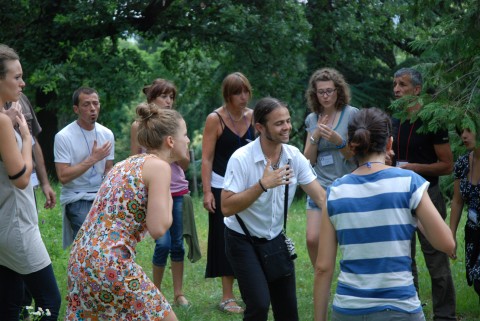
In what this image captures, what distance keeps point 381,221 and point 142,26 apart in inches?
483

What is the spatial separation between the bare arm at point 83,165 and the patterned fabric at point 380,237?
3374mm

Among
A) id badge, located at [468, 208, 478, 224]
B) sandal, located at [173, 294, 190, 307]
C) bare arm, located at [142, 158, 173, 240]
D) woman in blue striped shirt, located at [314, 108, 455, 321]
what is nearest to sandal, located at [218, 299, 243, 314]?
sandal, located at [173, 294, 190, 307]

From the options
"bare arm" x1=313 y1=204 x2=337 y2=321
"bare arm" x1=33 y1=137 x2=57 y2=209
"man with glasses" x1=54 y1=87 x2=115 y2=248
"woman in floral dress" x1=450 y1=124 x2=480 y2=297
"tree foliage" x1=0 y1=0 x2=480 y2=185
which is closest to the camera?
"bare arm" x1=313 y1=204 x2=337 y2=321

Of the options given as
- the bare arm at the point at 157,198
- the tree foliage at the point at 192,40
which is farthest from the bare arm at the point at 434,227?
the tree foliage at the point at 192,40

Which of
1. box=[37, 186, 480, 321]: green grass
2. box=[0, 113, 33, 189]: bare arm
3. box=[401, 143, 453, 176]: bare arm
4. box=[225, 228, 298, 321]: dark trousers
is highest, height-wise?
box=[0, 113, 33, 189]: bare arm

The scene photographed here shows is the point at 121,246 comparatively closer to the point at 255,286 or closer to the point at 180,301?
the point at 255,286

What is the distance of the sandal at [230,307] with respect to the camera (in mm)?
7340

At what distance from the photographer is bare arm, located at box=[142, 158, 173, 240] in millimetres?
4125

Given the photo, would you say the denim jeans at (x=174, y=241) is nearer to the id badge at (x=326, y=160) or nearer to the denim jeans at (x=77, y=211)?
the denim jeans at (x=77, y=211)

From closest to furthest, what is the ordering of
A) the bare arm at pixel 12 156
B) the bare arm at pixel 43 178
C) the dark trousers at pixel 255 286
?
the bare arm at pixel 12 156 → the dark trousers at pixel 255 286 → the bare arm at pixel 43 178

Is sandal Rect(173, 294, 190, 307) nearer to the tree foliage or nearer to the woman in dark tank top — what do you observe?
the woman in dark tank top

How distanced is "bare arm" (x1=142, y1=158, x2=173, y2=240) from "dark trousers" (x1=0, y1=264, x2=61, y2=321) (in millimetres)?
1023

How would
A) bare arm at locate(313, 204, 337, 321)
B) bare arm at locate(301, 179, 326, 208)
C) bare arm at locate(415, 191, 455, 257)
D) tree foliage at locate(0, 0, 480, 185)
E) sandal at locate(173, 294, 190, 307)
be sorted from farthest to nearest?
tree foliage at locate(0, 0, 480, 185) < sandal at locate(173, 294, 190, 307) < bare arm at locate(301, 179, 326, 208) < bare arm at locate(313, 204, 337, 321) < bare arm at locate(415, 191, 455, 257)

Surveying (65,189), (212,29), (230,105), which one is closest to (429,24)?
(230,105)
